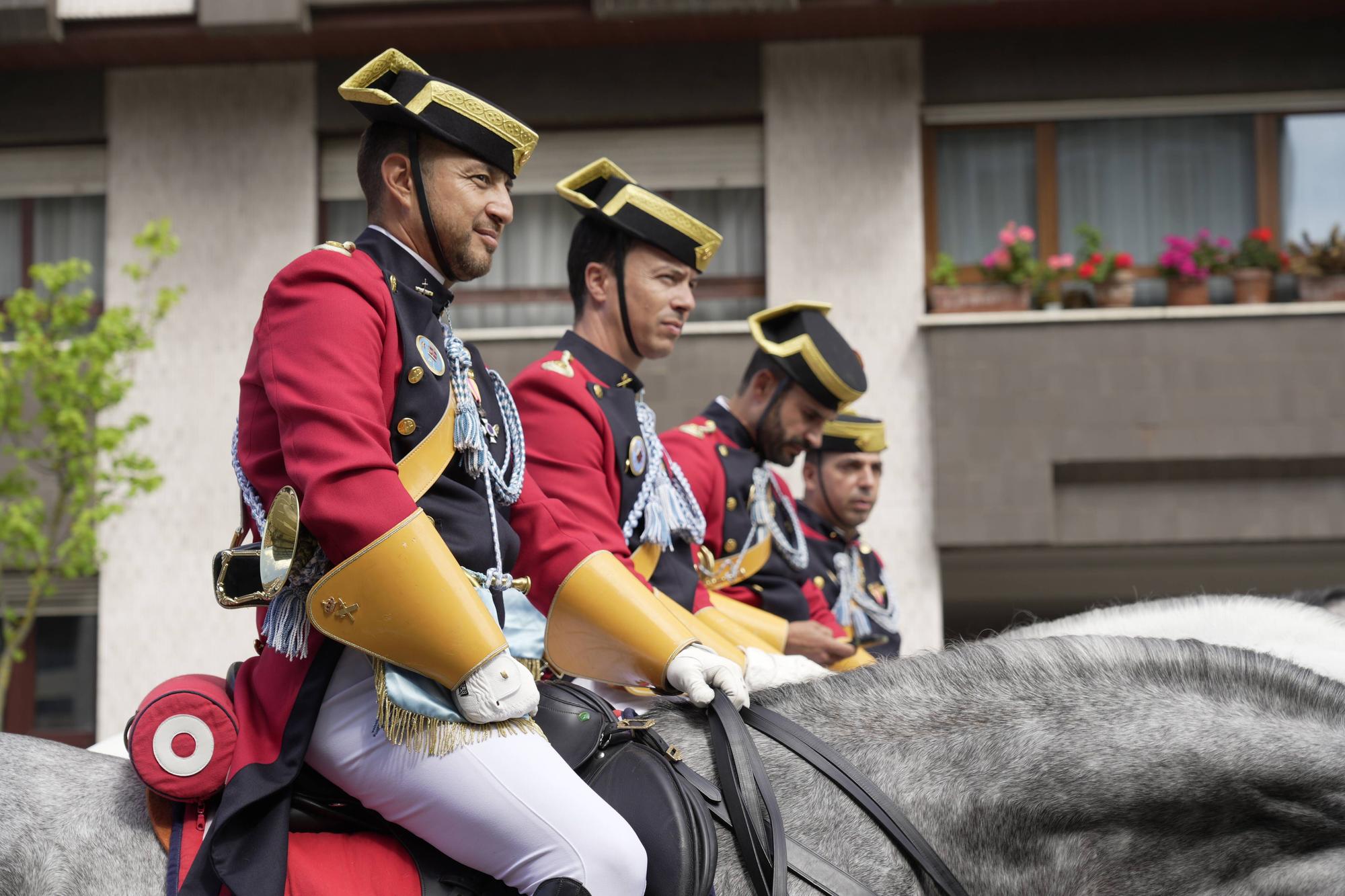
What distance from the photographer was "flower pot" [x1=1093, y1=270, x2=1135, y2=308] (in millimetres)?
11367

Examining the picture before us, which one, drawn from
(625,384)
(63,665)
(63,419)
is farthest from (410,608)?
(63,665)

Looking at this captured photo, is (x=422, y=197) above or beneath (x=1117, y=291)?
beneath

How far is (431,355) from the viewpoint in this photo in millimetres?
2609

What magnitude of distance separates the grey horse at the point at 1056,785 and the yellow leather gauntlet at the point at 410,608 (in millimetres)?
526

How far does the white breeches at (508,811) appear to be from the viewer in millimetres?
2203

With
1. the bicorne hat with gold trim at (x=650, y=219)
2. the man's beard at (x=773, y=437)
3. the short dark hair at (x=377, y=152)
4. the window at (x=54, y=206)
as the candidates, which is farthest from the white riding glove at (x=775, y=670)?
the window at (x=54, y=206)

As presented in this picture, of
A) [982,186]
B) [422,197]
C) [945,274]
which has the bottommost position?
[422,197]

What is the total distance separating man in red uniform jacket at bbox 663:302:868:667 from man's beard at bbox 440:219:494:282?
215 centimetres

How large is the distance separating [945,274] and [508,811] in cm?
981

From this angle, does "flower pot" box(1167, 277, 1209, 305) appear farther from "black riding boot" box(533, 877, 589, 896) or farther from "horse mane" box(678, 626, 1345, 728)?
"black riding boot" box(533, 877, 589, 896)

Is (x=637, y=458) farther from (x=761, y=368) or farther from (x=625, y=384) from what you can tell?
(x=761, y=368)

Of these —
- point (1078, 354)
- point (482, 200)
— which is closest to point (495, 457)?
point (482, 200)

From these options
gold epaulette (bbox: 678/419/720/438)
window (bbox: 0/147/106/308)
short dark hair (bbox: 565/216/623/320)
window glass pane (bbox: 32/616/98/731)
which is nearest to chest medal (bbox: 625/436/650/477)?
short dark hair (bbox: 565/216/623/320)

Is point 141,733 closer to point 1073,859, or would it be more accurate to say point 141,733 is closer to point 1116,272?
point 1073,859
